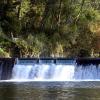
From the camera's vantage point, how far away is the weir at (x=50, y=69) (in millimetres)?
43594

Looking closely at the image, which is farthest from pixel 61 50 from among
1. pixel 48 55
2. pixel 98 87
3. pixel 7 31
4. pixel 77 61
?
pixel 98 87

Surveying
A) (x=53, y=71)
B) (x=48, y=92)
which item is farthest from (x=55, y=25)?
(x=48, y=92)

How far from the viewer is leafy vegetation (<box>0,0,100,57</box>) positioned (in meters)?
58.4

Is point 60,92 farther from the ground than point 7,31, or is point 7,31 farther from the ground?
point 7,31

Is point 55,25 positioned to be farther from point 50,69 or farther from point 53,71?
point 53,71

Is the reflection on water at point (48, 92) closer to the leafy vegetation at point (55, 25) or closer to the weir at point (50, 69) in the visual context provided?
the weir at point (50, 69)

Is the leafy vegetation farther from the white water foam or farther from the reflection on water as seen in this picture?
the reflection on water

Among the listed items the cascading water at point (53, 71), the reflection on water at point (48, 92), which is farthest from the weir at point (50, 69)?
the reflection on water at point (48, 92)

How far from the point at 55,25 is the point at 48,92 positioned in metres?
28.6

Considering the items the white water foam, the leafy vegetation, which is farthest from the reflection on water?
the leafy vegetation

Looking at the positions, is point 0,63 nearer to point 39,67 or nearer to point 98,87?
point 39,67

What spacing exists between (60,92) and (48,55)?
25.8m

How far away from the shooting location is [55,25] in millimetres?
60000

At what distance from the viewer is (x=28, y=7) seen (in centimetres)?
5981
